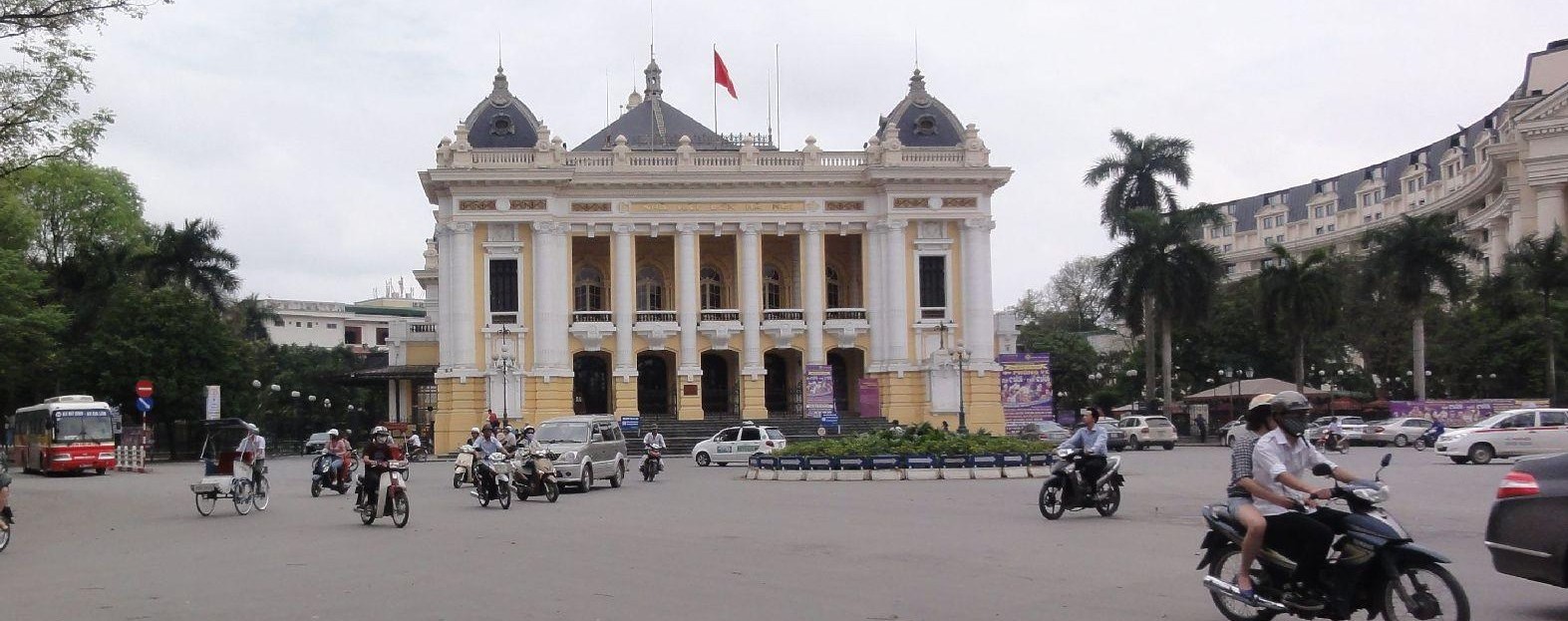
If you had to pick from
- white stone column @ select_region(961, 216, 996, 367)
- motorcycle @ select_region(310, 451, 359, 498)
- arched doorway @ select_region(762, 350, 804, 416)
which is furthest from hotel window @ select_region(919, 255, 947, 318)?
motorcycle @ select_region(310, 451, 359, 498)

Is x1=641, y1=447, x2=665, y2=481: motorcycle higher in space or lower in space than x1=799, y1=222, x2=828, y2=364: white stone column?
lower

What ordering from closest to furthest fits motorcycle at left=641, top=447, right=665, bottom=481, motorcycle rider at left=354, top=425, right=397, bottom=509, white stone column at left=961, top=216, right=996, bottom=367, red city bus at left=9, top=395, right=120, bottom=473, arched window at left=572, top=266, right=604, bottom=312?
motorcycle rider at left=354, top=425, right=397, bottom=509, motorcycle at left=641, top=447, right=665, bottom=481, red city bus at left=9, top=395, right=120, bottom=473, white stone column at left=961, top=216, right=996, bottom=367, arched window at left=572, top=266, right=604, bottom=312

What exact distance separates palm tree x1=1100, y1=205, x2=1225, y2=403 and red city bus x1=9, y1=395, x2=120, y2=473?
124ft

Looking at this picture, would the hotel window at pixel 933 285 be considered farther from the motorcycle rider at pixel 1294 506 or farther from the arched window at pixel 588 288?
the motorcycle rider at pixel 1294 506

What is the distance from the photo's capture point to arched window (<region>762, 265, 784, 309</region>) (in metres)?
58.7

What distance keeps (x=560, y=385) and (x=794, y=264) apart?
1137 cm

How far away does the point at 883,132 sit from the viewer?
188 ft

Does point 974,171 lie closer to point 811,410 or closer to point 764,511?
point 811,410

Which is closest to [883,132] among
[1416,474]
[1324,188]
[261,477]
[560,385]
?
[560,385]

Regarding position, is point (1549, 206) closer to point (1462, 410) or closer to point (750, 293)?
point (1462, 410)

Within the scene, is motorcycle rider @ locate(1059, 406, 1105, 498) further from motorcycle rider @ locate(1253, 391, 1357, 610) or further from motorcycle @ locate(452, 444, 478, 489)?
motorcycle @ locate(452, 444, 478, 489)

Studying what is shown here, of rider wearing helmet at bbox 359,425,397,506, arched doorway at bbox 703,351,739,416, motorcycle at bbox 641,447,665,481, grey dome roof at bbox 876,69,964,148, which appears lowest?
motorcycle at bbox 641,447,665,481

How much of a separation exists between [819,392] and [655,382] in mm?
9645

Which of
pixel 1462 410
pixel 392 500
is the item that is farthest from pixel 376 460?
pixel 1462 410
